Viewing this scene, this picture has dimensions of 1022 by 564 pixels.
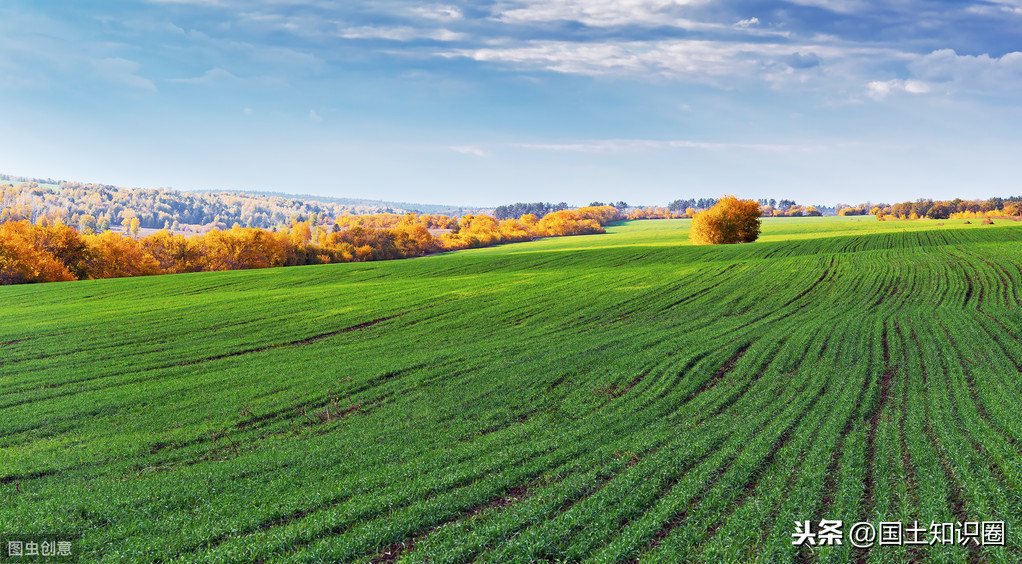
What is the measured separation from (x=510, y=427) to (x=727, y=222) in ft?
285

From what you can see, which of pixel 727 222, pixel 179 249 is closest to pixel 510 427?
pixel 179 249

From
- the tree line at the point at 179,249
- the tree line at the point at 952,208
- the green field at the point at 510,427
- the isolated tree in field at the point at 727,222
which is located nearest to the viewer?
the green field at the point at 510,427

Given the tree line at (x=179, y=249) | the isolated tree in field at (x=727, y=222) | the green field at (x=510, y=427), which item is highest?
the isolated tree in field at (x=727, y=222)

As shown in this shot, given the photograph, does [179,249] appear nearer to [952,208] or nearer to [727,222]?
[727,222]

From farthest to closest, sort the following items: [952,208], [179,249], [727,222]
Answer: [952,208] → [727,222] → [179,249]

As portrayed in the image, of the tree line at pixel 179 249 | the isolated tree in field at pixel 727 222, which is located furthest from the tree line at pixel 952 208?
the tree line at pixel 179 249

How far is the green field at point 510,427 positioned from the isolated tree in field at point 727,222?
178ft

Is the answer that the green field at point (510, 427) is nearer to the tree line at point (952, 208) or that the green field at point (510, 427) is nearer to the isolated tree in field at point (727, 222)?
the isolated tree in field at point (727, 222)

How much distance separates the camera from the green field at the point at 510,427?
1016 cm

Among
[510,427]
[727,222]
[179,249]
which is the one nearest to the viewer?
[510,427]

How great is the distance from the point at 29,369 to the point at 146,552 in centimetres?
2062

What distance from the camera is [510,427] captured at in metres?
16.6

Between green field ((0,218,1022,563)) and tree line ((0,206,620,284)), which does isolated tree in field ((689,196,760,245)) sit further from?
tree line ((0,206,620,284))

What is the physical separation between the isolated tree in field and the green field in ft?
178
